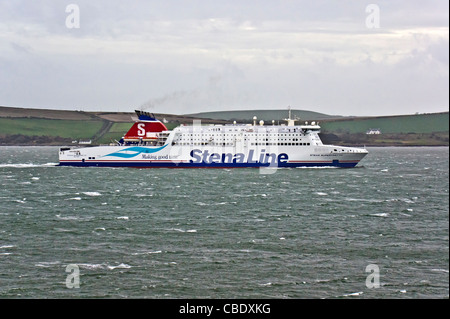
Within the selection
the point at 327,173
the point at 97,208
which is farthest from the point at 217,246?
the point at 327,173

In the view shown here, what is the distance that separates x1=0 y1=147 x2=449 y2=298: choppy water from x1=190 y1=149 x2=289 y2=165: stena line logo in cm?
2554

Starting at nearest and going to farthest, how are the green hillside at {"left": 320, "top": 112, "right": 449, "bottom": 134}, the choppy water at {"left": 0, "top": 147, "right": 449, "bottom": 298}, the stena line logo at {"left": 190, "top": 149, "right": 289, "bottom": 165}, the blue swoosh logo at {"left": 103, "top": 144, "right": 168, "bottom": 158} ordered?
the choppy water at {"left": 0, "top": 147, "right": 449, "bottom": 298} < the stena line logo at {"left": 190, "top": 149, "right": 289, "bottom": 165} < the blue swoosh logo at {"left": 103, "top": 144, "right": 168, "bottom": 158} < the green hillside at {"left": 320, "top": 112, "right": 449, "bottom": 134}

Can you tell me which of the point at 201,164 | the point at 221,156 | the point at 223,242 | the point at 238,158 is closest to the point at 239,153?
the point at 238,158

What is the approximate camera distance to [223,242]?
22.6 m

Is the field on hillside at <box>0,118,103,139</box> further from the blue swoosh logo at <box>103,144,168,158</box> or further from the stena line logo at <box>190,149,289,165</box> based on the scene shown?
the stena line logo at <box>190,149,289,165</box>

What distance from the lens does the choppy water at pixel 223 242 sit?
1700cm

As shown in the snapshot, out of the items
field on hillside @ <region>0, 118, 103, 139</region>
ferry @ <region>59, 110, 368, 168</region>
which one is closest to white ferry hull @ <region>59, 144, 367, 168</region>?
ferry @ <region>59, 110, 368, 168</region>

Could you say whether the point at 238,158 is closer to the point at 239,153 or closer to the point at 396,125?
the point at 239,153

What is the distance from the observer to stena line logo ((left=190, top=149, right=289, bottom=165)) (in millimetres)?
67500

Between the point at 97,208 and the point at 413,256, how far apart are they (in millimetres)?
18442

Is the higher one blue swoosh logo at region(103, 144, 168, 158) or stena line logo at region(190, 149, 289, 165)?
blue swoosh logo at region(103, 144, 168, 158)

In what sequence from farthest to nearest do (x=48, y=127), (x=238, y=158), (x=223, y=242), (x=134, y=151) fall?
(x=48, y=127)
(x=134, y=151)
(x=238, y=158)
(x=223, y=242)

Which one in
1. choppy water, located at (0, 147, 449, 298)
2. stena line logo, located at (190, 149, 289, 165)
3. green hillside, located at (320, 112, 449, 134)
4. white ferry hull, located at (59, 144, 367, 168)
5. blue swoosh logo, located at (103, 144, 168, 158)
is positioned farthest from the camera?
green hillside, located at (320, 112, 449, 134)

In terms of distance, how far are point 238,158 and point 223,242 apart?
4511 cm
